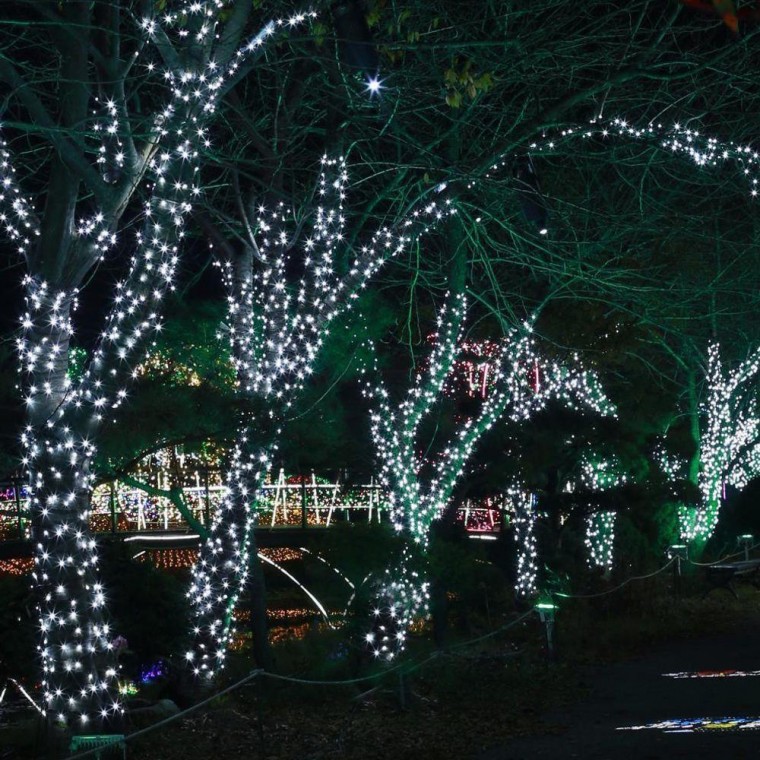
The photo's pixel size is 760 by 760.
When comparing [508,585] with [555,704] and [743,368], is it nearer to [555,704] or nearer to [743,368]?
[555,704]

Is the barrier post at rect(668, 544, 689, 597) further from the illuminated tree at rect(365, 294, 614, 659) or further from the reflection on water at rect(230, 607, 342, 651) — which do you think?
the reflection on water at rect(230, 607, 342, 651)

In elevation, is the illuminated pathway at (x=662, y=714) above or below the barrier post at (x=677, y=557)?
below

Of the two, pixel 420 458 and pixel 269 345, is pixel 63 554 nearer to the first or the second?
pixel 269 345

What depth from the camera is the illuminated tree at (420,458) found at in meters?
11.2

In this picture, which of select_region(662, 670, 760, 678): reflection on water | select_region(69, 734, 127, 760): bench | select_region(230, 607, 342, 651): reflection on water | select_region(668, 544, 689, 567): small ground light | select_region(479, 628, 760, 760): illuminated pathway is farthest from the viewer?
select_region(668, 544, 689, 567): small ground light

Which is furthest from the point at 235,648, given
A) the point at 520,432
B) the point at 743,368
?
the point at 743,368

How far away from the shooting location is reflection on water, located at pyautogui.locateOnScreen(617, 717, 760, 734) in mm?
8828

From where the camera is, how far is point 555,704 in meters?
10.7

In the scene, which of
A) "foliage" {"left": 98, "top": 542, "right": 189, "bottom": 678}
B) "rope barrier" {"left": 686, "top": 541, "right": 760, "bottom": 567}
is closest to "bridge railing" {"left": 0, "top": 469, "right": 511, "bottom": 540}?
"rope barrier" {"left": 686, "top": 541, "right": 760, "bottom": 567}

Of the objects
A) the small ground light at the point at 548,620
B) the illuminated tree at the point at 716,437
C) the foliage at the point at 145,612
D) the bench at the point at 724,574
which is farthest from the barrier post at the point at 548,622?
the illuminated tree at the point at 716,437

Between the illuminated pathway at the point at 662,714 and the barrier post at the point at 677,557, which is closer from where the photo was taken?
the illuminated pathway at the point at 662,714

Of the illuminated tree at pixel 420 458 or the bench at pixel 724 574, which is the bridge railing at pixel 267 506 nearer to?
the illuminated tree at pixel 420 458

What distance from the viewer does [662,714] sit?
9805mm

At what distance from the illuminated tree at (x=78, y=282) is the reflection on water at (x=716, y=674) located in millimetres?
6285
